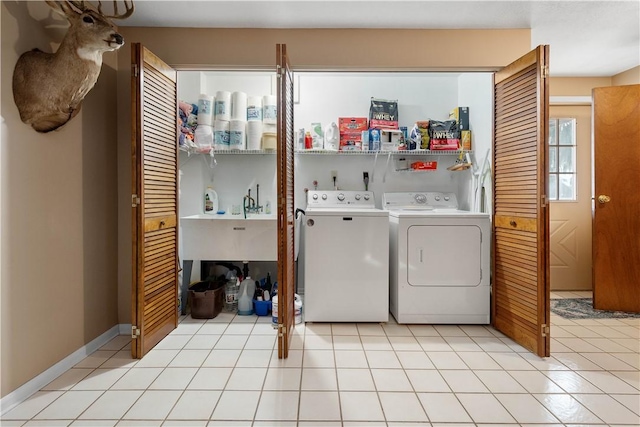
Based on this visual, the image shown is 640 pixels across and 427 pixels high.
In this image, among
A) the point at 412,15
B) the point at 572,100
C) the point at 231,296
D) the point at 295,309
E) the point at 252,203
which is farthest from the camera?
the point at 572,100

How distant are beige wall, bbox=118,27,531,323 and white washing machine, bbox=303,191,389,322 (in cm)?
118

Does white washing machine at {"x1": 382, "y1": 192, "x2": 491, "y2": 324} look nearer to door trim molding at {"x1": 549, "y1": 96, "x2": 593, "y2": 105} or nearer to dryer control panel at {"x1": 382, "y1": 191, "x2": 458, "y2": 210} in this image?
dryer control panel at {"x1": 382, "y1": 191, "x2": 458, "y2": 210}

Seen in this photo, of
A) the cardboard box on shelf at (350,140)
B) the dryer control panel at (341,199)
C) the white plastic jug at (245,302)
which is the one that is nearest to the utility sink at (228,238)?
the white plastic jug at (245,302)

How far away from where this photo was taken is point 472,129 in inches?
138

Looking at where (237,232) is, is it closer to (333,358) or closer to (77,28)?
(333,358)

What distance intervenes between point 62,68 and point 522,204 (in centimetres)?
291

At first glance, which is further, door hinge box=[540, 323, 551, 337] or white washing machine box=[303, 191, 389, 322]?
white washing machine box=[303, 191, 389, 322]

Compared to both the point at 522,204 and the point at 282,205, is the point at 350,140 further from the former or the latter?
the point at 522,204

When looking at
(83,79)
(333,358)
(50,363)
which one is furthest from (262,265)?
(83,79)

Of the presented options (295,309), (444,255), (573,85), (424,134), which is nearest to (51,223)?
(295,309)

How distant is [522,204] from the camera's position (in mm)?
2514

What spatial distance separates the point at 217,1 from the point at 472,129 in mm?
Result: 2487

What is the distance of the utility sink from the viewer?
10.4 ft

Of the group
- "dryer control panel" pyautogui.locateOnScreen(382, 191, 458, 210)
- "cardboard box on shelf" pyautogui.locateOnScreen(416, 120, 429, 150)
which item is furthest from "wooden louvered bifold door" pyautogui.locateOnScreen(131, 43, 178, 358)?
"cardboard box on shelf" pyautogui.locateOnScreen(416, 120, 429, 150)
